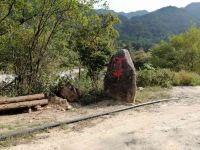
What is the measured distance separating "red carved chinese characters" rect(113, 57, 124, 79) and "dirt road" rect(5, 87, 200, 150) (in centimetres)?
155

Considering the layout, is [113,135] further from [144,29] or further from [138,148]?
[144,29]

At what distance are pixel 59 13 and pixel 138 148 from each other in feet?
20.3

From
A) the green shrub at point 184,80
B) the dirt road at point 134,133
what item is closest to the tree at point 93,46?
the green shrub at point 184,80

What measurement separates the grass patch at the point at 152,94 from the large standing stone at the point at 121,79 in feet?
2.11

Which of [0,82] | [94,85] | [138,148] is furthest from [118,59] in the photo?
[138,148]

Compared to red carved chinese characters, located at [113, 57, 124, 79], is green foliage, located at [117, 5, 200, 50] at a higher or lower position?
higher

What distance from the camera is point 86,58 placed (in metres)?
14.3

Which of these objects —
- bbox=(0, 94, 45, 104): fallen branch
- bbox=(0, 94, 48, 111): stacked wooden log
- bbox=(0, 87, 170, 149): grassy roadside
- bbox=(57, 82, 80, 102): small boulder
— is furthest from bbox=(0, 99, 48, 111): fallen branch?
bbox=(0, 87, 170, 149): grassy roadside

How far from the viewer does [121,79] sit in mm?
12227

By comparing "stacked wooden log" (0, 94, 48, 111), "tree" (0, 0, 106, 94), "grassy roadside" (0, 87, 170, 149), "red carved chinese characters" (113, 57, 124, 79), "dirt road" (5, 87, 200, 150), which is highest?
"tree" (0, 0, 106, 94)

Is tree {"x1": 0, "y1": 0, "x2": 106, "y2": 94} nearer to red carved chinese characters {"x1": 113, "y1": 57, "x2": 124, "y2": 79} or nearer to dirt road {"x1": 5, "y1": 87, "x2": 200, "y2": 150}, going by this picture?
red carved chinese characters {"x1": 113, "y1": 57, "x2": 124, "y2": 79}

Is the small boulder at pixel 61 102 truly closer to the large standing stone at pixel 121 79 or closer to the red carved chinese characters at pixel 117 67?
the large standing stone at pixel 121 79

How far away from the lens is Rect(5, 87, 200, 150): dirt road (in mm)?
7488

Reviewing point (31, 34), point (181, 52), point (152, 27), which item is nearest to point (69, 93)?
point (31, 34)
